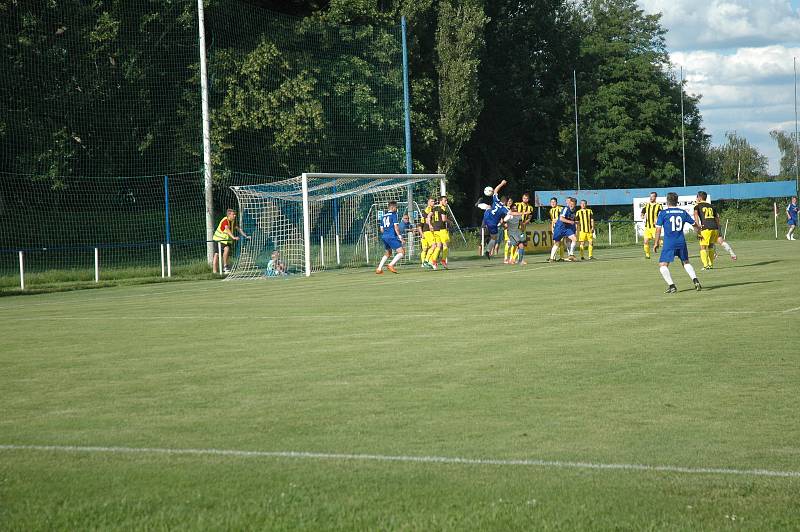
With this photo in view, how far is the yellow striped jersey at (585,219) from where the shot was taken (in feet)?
118

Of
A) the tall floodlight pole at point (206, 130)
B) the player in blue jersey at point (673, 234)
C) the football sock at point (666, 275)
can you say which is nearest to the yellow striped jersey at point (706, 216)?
the player in blue jersey at point (673, 234)

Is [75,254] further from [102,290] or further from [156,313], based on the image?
[156,313]

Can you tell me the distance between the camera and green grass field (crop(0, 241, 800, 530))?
18.7ft

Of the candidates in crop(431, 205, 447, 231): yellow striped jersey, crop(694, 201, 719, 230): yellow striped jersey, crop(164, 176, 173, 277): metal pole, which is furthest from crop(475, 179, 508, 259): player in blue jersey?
crop(164, 176, 173, 277): metal pole

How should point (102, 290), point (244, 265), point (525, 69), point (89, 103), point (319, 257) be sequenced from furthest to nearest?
point (525, 69) → point (89, 103) → point (319, 257) → point (244, 265) → point (102, 290)

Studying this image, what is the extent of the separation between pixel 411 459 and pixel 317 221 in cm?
3169

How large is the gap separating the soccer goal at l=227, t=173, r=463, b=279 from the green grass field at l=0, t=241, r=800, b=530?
17133 millimetres

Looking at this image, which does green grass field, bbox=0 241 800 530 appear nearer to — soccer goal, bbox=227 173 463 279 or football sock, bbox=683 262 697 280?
football sock, bbox=683 262 697 280

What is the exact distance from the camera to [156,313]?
61.8 ft

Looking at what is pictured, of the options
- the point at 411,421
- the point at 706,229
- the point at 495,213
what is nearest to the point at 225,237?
the point at 495,213

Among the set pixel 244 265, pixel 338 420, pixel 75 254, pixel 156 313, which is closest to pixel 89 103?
pixel 75 254

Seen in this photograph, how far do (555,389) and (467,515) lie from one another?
3913 millimetres

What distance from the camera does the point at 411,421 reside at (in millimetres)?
7996

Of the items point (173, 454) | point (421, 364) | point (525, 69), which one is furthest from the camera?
point (525, 69)
